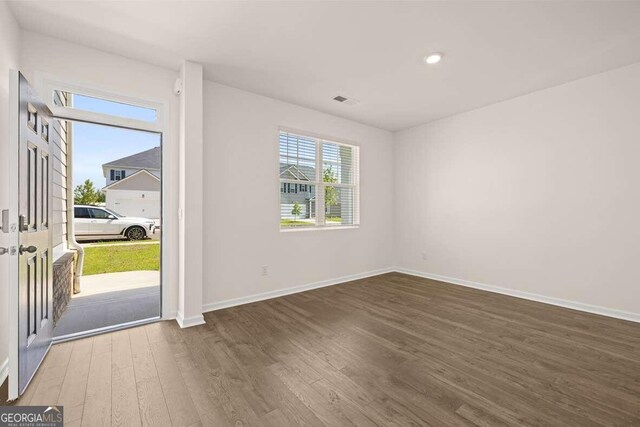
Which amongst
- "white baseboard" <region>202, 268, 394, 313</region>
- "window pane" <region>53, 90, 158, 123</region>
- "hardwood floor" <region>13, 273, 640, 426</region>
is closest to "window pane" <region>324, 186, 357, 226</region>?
"white baseboard" <region>202, 268, 394, 313</region>

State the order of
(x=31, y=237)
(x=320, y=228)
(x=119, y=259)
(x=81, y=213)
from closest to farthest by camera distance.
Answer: (x=31, y=237) → (x=320, y=228) → (x=119, y=259) → (x=81, y=213)

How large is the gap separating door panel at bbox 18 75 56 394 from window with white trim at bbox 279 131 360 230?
249 cm

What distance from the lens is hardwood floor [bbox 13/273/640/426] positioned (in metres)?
1.64

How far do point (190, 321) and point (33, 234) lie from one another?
1543 millimetres

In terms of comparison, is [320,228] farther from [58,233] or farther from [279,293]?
[58,233]

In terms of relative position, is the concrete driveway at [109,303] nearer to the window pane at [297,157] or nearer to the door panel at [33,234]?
the door panel at [33,234]

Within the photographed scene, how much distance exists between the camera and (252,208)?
3748 millimetres

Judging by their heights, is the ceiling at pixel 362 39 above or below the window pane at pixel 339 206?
above

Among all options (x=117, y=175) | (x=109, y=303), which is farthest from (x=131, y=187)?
(x=109, y=303)

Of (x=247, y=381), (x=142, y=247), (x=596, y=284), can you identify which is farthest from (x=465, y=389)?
(x=142, y=247)

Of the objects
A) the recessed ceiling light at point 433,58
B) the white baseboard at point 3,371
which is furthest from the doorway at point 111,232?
the recessed ceiling light at point 433,58

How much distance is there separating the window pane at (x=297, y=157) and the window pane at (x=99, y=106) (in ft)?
5.80

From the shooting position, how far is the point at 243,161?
3.67 m

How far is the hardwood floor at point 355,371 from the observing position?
1.64m
